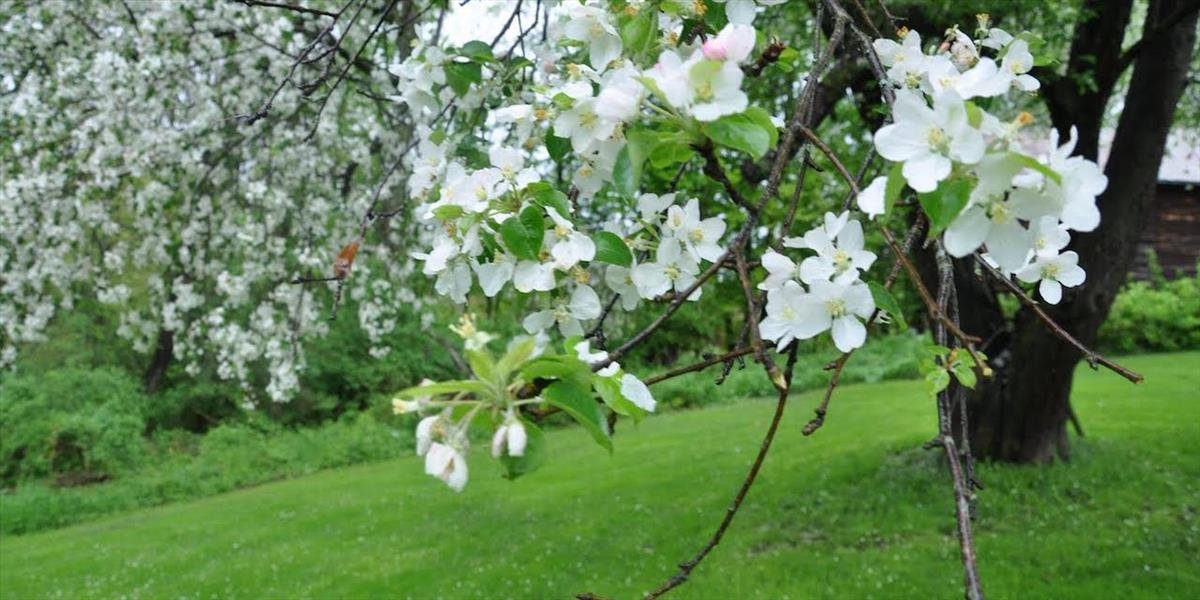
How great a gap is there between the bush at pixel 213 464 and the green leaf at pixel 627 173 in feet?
34.5

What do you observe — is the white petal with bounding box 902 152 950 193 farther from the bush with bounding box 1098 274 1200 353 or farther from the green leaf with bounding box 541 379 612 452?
the bush with bounding box 1098 274 1200 353

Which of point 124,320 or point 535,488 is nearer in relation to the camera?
point 124,320

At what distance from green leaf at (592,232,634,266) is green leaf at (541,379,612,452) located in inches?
12.1

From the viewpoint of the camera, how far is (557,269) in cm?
125

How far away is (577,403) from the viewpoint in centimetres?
97

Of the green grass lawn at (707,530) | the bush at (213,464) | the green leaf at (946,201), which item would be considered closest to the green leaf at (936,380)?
the green leaf at (946,201)

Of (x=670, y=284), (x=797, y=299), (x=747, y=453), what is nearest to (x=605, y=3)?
(x=670, y=284)

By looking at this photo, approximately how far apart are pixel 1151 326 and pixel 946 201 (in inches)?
653

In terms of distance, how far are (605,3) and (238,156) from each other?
4615 mm

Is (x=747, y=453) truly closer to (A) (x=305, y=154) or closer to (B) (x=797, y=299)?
(A) (x=305, y=154)

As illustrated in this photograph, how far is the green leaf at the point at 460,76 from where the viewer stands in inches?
80.4

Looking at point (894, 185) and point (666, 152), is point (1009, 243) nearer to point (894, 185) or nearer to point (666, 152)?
point (894, 185)

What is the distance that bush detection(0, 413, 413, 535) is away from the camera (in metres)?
9.96

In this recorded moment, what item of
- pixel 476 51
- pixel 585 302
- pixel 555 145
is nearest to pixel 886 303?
pixel 585 302
